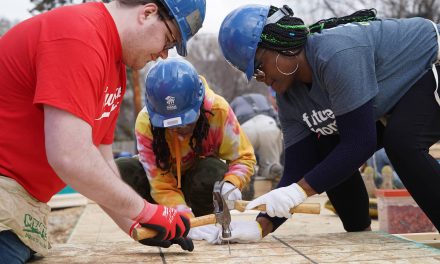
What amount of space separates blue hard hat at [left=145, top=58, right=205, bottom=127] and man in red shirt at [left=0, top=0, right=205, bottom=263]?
35.1 inches

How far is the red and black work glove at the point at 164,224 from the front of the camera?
2.19m

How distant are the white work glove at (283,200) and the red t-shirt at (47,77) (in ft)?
3.16

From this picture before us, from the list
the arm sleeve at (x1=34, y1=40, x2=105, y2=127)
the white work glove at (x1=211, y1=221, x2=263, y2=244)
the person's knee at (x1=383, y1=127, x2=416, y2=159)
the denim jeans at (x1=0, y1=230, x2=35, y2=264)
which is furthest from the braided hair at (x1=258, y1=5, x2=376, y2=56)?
the denim jeans at (x1=0, y1=230, x2=35, y2=264)

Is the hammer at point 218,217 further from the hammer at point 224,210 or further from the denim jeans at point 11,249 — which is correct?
the denim jeans at point 11,249

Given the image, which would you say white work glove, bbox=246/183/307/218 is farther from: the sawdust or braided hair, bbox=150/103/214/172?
the sawdust

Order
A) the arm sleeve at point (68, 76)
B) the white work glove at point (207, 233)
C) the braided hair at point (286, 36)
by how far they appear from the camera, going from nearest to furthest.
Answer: the arm sleeve at point (68, 76)
the braided hair at point (286, 36)
the white work glove at point (207, 233)

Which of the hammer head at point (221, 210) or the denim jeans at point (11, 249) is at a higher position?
the denim jeans at point (11, 249)

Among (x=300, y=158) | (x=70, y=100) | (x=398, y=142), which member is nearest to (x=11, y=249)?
(x=70, y=100)

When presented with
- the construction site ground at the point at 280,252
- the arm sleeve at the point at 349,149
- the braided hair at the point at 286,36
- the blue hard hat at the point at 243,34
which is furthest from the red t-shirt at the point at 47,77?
the arm sleeve at the point at 349,149

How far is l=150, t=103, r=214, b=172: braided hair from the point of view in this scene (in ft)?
11.9

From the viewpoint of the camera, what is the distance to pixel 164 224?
2.24 metres

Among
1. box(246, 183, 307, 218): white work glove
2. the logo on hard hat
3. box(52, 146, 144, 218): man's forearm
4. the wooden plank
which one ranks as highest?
box(52, 146, 144, 218): man's forearm

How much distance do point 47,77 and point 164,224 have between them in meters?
0.79

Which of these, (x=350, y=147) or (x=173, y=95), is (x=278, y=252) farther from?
(x=173, y=95)
